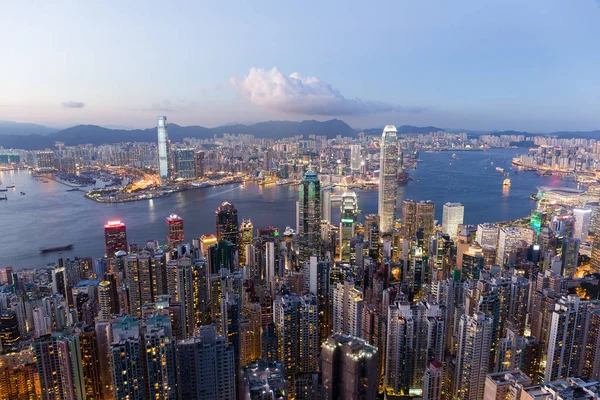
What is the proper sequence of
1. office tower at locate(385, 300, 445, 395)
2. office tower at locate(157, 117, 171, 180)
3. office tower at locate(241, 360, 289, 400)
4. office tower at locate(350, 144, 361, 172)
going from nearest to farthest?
office tower at locate(241, 360, 289, 400) → office tower at locate(385, 300, 445, 395) → office tower at locate(157, 117, 171, 180) → office tower at locate(350, 144, 361, 172)

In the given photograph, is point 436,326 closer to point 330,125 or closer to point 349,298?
point 349,298

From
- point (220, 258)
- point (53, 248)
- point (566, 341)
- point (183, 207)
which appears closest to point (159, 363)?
point (566, 341)

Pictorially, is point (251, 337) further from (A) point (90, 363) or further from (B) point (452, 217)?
(B) point (452, 217)

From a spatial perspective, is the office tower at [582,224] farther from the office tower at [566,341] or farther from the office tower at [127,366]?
the office tower at [127,366]

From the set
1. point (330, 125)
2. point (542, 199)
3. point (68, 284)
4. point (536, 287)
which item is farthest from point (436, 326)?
point (330, 125)

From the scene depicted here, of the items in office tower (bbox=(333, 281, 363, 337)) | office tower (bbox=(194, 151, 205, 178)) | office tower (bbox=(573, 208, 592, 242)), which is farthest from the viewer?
office tower (bbox=(194, 151, 205, 178))

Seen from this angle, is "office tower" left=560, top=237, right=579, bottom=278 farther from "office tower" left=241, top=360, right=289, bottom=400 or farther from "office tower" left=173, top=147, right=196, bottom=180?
"office tower" left=173, top=147, right=196, bottom=180

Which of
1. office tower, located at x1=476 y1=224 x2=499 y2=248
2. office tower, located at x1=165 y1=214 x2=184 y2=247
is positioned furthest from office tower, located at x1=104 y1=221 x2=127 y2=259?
office tower, located at x1=476 y1=224 x2=499 y2=248
